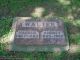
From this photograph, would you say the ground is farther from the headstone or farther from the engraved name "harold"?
the engraved name "harold"

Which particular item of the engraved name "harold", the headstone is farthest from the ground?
the engraved name "harold"

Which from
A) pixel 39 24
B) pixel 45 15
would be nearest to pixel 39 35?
pixel 39 24

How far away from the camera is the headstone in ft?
12.5

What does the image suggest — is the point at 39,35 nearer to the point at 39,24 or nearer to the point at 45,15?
the point at 39,24

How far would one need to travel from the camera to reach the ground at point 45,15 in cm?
372

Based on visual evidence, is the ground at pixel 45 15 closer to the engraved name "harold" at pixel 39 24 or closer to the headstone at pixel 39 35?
the headstone at pixel 39 35

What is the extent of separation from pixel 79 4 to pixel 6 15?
1604 mm

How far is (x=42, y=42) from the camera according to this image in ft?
12.6

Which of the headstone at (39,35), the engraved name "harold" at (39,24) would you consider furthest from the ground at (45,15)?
the engraved name "harold" at (39,24)

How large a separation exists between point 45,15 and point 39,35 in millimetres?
744

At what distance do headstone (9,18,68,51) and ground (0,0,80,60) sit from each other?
130 mm

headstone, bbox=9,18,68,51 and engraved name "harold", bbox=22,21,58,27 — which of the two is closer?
headstone, bbox=9,18,68,51

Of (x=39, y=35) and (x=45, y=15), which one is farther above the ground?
(x=45, y=15)

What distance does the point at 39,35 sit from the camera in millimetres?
3957
